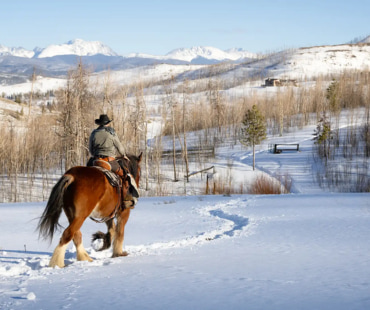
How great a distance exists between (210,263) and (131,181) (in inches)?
87.7

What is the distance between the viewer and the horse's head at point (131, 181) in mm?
6977

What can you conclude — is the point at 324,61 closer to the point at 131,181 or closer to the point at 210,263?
the point at 131,181

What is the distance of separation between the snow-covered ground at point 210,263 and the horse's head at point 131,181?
796mm

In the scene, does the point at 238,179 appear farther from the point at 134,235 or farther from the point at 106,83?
the point at 134,235

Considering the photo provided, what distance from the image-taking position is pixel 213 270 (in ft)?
16.6


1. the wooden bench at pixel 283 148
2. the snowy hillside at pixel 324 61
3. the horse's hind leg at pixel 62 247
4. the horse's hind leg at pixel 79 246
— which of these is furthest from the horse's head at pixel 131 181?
the snowy hillside at pixel 324 61

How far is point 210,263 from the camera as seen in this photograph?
545 centimetres

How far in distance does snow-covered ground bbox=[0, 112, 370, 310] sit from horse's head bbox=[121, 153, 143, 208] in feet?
2.61

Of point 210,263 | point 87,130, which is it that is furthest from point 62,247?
point 87,130

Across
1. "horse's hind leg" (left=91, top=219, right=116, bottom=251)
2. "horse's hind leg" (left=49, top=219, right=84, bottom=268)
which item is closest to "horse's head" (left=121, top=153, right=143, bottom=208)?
"horse's hind leg" (left=91, top=219, right=116, bottom=251)

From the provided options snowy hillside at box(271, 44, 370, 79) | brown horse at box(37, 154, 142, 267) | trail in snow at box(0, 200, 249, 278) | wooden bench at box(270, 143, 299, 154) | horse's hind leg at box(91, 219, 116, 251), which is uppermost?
snowy hillside at box(271, 44, 370, 79)

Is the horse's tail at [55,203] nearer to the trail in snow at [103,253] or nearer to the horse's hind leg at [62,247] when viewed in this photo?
the horse's hind leg at [62,247]

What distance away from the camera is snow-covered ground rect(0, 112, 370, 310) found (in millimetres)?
3904

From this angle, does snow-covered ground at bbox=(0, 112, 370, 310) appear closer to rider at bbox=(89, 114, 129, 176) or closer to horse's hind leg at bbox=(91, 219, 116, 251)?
horse's hind leg at bbox=(91, 219, 116, 251)
